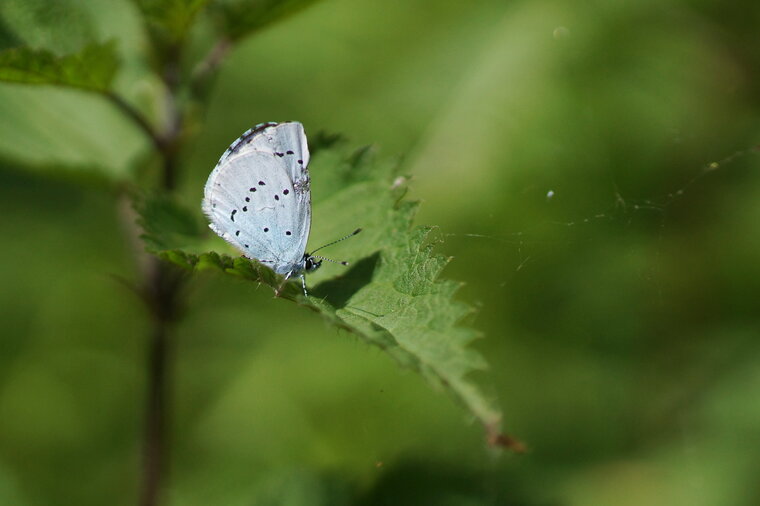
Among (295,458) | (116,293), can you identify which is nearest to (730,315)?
(295,458)

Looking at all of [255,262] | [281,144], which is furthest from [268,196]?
[255,262]

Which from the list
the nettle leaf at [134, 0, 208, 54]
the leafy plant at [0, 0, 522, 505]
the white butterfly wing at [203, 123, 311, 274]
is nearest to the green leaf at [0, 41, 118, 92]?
the leafy plant at [0, 0, 522, 505]

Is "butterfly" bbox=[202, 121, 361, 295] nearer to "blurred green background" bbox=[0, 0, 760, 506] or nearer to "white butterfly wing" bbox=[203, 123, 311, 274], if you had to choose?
"white butterfly wing" bbox=[203, 123, 311, 274]

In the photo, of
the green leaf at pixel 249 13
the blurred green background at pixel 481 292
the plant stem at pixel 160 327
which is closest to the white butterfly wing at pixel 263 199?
the plant stem at pixel 160 327

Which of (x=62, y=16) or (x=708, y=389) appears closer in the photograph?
(x=62, y=16)

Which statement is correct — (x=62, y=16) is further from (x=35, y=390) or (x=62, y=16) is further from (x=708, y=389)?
(x=708, y=389)

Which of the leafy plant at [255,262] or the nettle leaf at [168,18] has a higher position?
the nettle leaf at [168,18]

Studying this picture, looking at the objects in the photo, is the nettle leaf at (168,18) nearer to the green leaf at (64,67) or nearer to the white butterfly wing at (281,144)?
the green leaf at (64,67)
